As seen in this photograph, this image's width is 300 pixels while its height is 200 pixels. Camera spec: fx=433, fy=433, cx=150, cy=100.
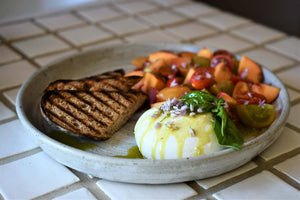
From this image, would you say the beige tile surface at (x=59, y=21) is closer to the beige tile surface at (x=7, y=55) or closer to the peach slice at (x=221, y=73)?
the beige tile surface at (x=7, y=55)

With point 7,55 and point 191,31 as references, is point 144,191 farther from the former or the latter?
point 191,31

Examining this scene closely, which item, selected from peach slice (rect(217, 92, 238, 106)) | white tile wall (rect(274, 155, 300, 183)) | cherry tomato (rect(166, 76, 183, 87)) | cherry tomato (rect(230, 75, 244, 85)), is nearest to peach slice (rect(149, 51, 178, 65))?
cherry tomato (rect(166, 76, 183, 87))

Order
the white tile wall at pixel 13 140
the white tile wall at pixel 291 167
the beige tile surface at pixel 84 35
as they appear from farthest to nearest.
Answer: the beige tile surface at pixel 84 35
the white tile wall at pixel 13 140
the white tile wall at pixel 291 167

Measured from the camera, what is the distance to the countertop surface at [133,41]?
1014 millimetres

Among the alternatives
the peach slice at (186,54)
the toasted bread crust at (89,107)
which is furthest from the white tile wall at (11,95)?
the peach slice at (186,54)

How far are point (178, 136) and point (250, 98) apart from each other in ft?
→ 1.07

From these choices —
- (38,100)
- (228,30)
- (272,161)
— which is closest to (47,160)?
(38,100)

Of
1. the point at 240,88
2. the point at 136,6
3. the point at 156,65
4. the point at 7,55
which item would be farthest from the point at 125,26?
the point at 240,88

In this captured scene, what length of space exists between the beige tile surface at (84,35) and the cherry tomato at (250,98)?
2.83ft

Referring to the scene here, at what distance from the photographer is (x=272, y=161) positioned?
3.69ft

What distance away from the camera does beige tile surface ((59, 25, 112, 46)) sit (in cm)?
191

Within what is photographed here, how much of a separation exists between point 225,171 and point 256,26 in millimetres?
1205

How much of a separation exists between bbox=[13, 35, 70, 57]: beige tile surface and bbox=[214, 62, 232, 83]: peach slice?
2.49 feet

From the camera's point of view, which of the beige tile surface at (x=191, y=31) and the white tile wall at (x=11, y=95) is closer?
the white tile wall at (x=11, y=95)
